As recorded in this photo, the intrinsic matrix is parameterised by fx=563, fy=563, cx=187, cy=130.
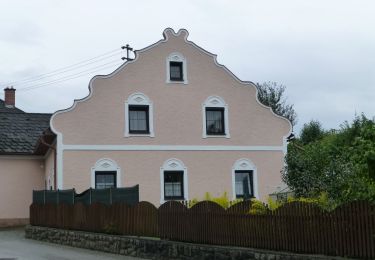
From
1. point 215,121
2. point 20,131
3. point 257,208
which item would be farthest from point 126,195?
point 20,131

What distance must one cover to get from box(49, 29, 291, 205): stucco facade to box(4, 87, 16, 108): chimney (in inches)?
648

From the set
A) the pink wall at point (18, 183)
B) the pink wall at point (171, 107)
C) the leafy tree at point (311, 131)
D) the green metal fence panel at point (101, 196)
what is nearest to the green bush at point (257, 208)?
the green metal fence panel at point (101, 196)

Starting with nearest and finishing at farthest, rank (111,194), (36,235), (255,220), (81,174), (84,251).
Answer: (255,220) < (84,251) < (111,194) < (36,235) < (81,174)

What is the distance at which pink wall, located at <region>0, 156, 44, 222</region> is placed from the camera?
28.7m

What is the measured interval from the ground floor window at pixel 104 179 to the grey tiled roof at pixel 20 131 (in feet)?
22.1

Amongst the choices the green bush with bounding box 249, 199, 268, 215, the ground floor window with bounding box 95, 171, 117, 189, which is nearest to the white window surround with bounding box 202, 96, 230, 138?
the ground floor window with bounding box 95, 171, 117, 189

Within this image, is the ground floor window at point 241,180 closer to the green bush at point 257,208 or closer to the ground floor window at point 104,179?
the ground floor window at point 104,179

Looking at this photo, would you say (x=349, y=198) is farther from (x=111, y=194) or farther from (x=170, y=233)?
(x=111, y=194)

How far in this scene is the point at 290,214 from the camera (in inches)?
444

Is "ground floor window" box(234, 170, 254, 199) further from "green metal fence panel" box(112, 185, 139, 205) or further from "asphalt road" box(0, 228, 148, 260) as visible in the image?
"asphalt road" box(0, 228, 148, 260)

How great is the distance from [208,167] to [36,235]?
8.14 m

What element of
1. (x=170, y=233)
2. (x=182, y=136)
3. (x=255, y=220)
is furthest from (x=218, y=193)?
(x=255, y=220)

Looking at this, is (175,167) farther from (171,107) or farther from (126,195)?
(126,195)

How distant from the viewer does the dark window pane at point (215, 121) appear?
2611cm
